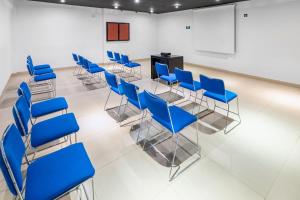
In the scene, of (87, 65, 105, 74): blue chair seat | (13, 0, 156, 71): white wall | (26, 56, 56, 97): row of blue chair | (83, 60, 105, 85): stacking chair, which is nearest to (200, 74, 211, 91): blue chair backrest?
(87, 65, 105, 74): blue chair seat

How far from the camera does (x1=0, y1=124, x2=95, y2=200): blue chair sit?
125cm

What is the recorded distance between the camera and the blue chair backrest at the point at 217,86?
307 cm

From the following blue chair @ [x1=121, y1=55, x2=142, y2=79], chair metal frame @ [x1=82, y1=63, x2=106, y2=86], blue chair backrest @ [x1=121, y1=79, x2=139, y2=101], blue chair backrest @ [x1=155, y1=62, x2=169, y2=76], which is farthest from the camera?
blue chair @ [x1=121, y1=55, x2=142, y2=79]

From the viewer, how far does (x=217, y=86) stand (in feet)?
10.4

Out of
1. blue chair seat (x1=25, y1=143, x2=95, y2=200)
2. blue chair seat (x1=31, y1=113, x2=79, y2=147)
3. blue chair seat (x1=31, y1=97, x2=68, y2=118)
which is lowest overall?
blue chair seat (x1=25, y1=143, x2=95, y2=200)

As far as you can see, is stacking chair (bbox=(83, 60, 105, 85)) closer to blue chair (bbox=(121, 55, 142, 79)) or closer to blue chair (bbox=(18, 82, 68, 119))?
blue chair (bbox=(121, 55, 142, 79))

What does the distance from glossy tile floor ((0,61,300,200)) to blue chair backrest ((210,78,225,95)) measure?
73 cm

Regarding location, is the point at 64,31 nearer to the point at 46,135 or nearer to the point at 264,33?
the point at 46,135

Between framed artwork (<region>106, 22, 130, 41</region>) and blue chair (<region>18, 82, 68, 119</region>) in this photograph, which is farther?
framed artwork (<region>106, 22, 130, 41</region>)

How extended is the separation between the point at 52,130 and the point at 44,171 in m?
0.71

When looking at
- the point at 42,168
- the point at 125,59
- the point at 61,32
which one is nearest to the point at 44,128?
the point at 42,168

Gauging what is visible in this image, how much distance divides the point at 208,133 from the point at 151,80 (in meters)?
3.84

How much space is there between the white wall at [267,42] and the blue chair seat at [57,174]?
22.0ft

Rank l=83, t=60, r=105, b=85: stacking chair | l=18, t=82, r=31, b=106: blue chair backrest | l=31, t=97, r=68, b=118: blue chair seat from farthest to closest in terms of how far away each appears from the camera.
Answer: l=83, t=60, r=105, b=85: stacking chair, l=31, t=97, r=68, b=118: blue chair seat, l=18, t=82, r=31, b=106: blue chair backrest
